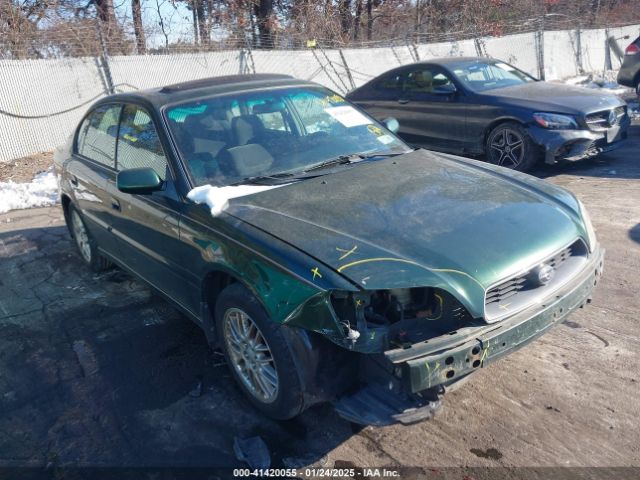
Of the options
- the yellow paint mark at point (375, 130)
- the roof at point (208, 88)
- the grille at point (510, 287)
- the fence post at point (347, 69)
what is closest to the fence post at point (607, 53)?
the fence post at point (347, 69)

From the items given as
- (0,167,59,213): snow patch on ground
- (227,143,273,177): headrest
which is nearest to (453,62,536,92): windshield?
(227,143,273,177): headrest

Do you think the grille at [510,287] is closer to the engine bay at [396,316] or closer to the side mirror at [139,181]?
the engine bay at [396,316]

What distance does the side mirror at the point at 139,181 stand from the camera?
3.30 meters

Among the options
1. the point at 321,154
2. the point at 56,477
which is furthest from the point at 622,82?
the point at 56,477

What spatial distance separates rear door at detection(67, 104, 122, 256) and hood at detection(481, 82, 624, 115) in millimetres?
5120

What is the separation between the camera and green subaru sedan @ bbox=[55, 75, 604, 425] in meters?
2.38

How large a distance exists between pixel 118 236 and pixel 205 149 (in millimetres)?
1329

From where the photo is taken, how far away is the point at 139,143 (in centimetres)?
387

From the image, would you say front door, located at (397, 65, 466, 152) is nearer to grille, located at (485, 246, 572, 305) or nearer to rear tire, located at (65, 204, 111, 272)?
rear tire, located at (65, 204, 111, 272)

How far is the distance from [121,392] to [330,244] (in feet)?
5.98

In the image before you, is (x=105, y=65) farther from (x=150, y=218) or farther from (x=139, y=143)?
(x=150, y=218)

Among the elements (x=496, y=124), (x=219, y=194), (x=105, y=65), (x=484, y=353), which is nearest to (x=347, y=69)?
(x=105, y=65)

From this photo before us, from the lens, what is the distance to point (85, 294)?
16.1ft

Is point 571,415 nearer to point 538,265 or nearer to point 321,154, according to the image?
point 538,265
